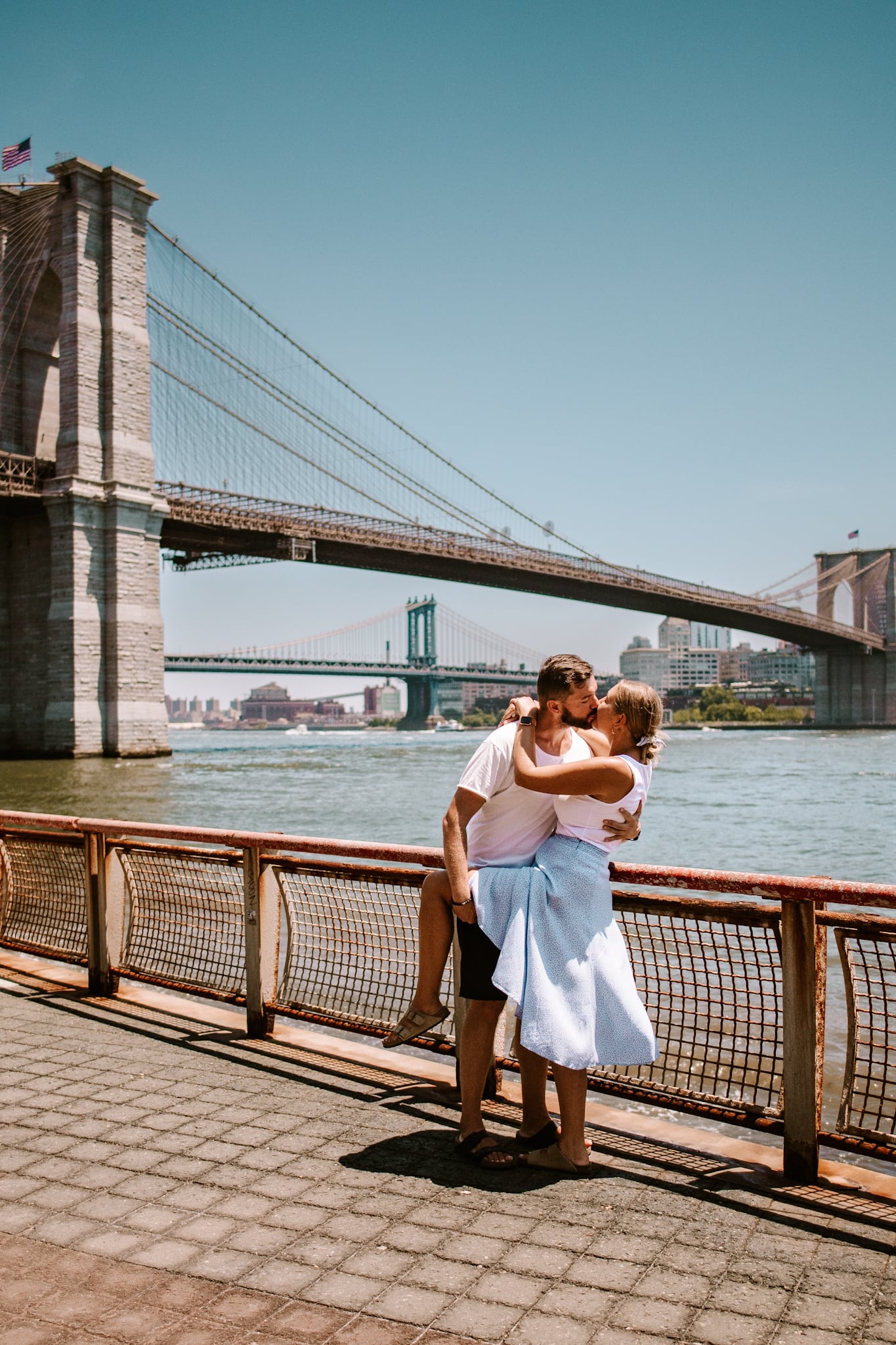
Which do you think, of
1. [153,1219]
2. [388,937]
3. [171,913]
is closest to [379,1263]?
[153,1219]

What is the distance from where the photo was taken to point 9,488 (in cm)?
3412

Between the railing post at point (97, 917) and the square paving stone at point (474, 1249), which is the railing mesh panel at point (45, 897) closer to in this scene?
the railing post at point (97, 917)

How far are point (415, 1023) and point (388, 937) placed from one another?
97cm

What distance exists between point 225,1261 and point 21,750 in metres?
36.1

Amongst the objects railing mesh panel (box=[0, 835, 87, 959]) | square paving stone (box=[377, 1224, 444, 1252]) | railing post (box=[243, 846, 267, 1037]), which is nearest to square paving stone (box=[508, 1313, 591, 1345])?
square paving stone (box=[377, 1224, 444, 1252])

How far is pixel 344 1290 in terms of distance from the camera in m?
2.39

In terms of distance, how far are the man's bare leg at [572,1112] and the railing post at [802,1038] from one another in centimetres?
57

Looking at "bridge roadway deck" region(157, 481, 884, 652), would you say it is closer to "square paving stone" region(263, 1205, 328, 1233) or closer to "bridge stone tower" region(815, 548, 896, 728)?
"bridge stone tower" region(815, 548, 896, 728)

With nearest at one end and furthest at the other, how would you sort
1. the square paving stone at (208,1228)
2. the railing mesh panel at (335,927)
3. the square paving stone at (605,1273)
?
the square paving stone at (605,1273)
the square paving stone at (208,1228)
the railing mesh panel at (335,927)

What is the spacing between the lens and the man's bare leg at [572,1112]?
10.1 feet

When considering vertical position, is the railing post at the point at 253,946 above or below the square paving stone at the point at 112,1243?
above

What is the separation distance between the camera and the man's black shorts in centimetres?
314

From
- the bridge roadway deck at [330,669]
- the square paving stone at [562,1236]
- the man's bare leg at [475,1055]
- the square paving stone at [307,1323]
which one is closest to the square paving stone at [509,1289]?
the square paving stone at [562,1236]

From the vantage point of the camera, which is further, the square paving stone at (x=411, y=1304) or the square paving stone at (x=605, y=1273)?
the square paving stone at (x=605, y=1273)
